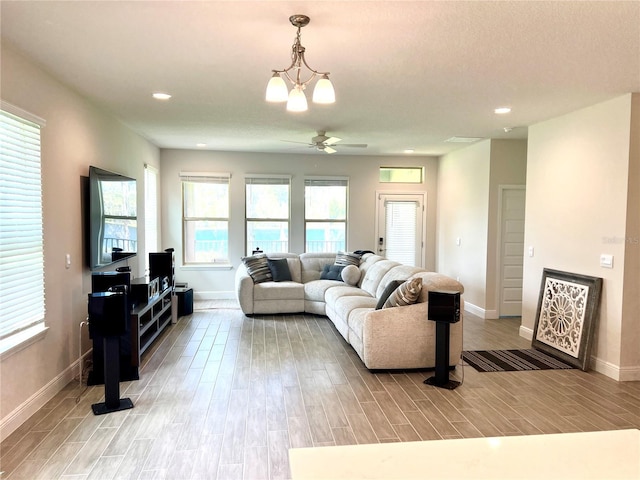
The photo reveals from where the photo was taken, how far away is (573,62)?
9.71 ft

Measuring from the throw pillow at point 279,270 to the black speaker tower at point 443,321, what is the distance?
3.20 meters

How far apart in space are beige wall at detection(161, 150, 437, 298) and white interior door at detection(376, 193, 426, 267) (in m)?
0.14

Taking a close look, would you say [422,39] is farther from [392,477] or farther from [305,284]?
[305,284]

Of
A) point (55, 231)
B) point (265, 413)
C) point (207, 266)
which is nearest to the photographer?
point (265, 413)

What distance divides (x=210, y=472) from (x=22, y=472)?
1.07 metres

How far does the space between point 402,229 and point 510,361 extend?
159 inches

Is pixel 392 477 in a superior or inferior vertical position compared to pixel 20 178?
inferior

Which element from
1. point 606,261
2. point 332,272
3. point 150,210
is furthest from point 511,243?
point 150,210

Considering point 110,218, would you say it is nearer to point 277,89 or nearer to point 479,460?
point 277,89

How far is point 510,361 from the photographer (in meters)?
4.28

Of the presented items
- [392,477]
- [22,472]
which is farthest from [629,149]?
[22,472]

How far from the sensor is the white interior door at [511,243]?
19.9 ft

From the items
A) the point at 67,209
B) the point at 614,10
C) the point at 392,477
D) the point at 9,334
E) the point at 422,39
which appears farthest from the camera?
the point at 67,209

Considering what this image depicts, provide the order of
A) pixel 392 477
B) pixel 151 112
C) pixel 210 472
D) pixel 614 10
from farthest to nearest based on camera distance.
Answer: pixel 151 112 < pixel 210 472 < pixel 614 10 < pixel 392 477
